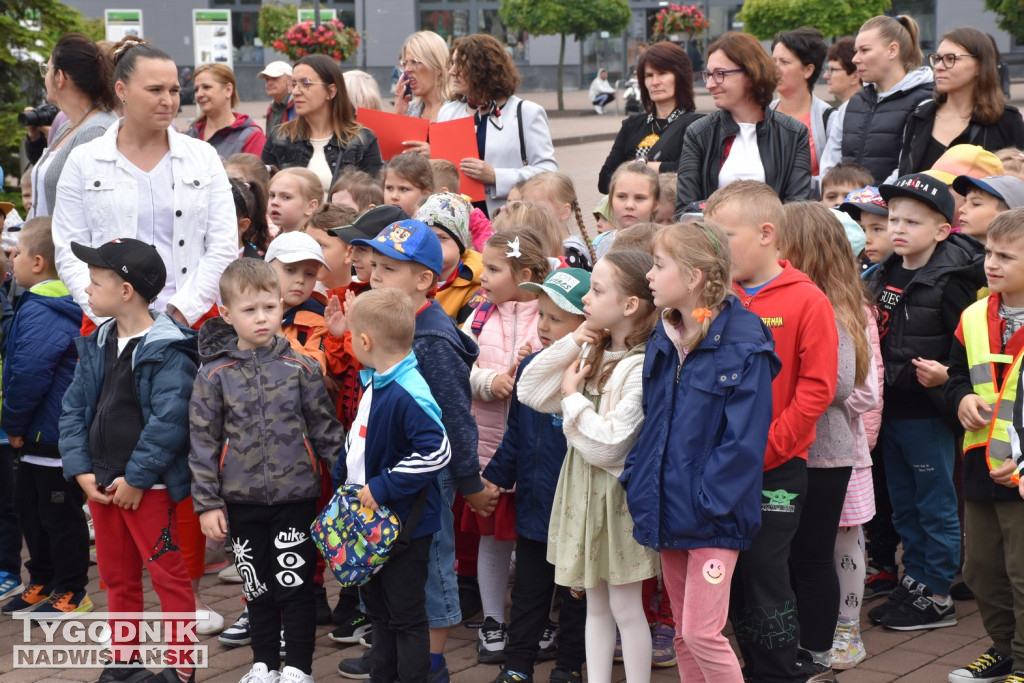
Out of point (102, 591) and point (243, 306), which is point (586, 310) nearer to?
point (243, 306)

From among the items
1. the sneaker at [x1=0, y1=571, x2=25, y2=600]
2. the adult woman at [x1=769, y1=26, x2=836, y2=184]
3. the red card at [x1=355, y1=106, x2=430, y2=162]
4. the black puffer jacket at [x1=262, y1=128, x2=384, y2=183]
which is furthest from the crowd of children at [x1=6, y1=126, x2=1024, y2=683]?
the adult woman at [x1=769, y1=26, x2=836, y2=184]

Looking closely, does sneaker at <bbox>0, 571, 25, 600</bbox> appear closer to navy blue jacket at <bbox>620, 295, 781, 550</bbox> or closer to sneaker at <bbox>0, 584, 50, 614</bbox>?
sneaker at <bbox>0, 584, 50, 614</bbox>

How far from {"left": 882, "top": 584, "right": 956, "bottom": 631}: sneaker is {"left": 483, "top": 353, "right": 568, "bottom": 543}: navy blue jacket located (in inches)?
66.8

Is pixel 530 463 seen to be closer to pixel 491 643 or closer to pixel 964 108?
pixel 491 643

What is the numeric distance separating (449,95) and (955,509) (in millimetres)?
4372

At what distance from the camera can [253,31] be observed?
4934cm

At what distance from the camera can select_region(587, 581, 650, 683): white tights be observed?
4102 mm

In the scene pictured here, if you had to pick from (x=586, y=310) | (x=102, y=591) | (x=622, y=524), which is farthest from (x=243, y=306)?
(x=102, y=591)

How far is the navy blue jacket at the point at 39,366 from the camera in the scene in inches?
210

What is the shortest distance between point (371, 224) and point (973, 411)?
2.53 metres

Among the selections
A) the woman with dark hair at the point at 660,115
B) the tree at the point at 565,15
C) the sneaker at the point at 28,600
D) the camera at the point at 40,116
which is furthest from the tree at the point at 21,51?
the tree at the point at 565,15

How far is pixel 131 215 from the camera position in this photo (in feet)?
17.0

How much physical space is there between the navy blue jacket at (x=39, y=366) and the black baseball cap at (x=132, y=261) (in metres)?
0.86

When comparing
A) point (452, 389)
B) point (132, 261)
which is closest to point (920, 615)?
point (452, 389)
